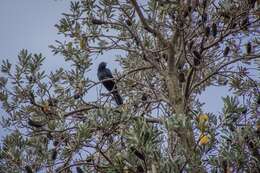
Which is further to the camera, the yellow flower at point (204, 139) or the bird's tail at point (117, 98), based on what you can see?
the bird's tail at point (117, 98)

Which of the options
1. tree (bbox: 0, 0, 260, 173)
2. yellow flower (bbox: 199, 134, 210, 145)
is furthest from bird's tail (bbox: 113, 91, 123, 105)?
yellow flower (bbox: 199, 134, 210, 145)

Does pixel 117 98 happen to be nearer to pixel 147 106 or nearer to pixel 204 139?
pixel 147 106

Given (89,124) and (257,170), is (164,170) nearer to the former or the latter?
(257,170)

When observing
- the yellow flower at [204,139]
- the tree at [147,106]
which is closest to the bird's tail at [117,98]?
the tree at [147,106]

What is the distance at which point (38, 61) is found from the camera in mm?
5066

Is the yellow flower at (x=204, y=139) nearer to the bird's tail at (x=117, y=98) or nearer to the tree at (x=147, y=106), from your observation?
the tree at (x=147, y=106)

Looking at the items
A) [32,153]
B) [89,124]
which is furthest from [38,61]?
[89,124]

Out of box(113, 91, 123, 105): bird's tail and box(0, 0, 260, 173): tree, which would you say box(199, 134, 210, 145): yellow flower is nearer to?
box(0, 0, 260, 173): tree

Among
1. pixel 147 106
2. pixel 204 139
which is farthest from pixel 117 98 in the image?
pixel 204 139

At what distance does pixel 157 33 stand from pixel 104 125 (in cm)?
181

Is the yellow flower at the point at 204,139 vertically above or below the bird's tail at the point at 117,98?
below

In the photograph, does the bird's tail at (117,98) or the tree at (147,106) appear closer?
the tree at (147,106)

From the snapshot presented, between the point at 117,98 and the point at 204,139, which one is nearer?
the point at 204,139

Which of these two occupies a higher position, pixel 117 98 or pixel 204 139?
pixel 117 98
